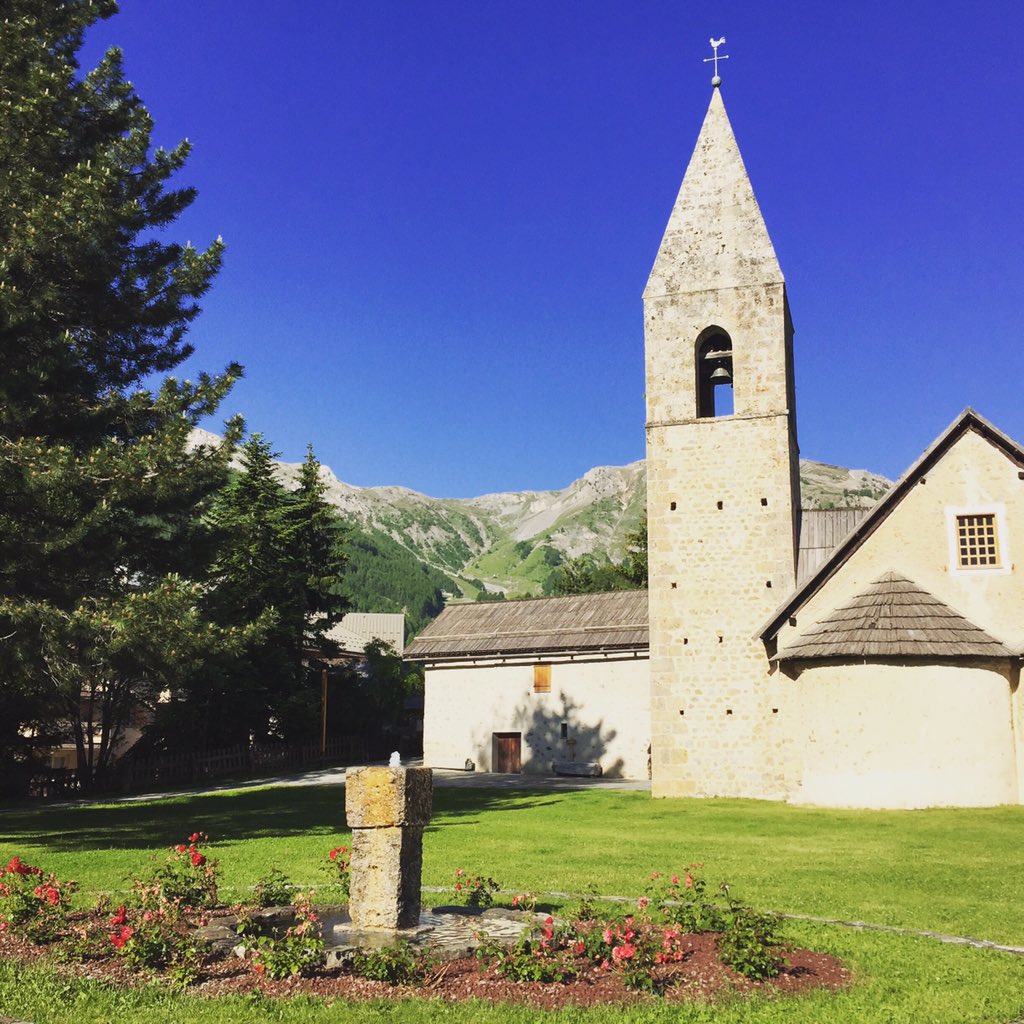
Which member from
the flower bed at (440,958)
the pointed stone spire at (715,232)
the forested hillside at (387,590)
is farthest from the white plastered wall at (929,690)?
the forested hillside at (387,590)

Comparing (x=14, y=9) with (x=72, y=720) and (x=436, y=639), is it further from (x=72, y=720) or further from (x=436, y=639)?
(x=436, y=639)

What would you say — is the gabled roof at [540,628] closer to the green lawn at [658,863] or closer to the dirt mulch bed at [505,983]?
the green lawn at [658,863]

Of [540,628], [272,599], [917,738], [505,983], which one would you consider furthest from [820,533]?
[272,599]

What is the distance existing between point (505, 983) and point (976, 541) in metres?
18.3

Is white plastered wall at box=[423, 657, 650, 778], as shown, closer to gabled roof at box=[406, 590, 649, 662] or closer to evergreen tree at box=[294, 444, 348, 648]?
gabled roof at box=[406, 590, 649, 662]

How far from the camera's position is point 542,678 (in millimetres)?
33750

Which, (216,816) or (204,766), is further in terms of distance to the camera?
(204,766)

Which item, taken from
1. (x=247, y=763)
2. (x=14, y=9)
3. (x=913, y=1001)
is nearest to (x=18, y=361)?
(x=14, y=9)

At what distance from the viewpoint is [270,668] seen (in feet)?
124

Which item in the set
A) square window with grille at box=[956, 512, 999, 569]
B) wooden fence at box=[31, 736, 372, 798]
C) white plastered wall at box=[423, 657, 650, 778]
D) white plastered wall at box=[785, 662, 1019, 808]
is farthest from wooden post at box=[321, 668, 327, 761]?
square window with grille at box=[956, 512, 999, 569]

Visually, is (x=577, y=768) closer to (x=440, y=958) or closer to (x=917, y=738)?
(x=917, y=738)

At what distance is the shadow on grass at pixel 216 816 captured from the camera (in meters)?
17.0

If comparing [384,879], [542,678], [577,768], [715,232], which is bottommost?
[577,768]

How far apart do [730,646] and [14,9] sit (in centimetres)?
1992
